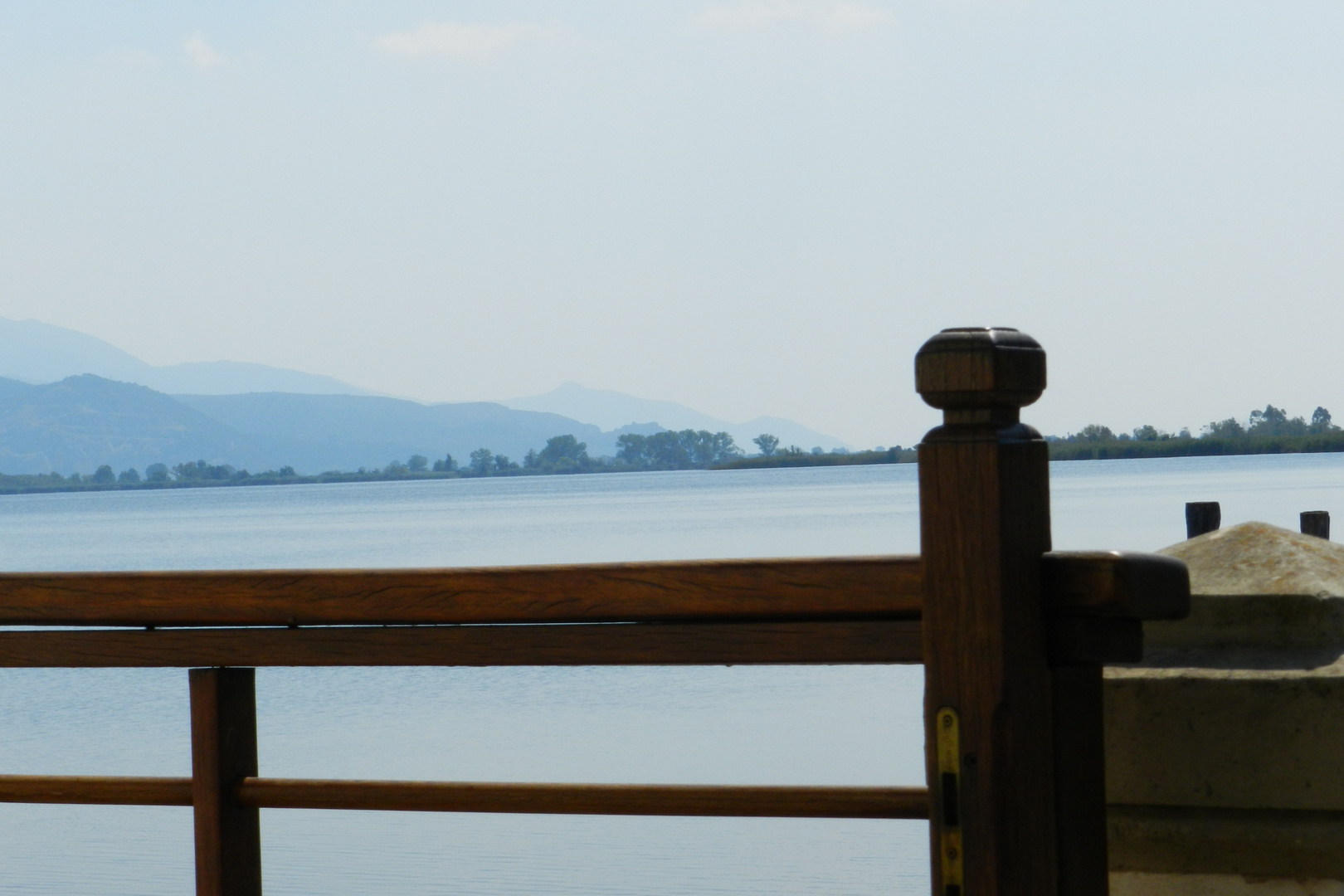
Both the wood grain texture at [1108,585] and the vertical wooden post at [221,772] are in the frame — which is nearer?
the wood grain texture at [1108,585]

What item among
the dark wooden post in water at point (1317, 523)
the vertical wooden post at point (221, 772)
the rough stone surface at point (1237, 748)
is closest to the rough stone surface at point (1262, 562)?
the rough stone surface at point (1237, 748)

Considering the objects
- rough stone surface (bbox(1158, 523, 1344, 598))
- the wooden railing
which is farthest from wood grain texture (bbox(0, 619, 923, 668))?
rough stone surface (bbox(1158, 523, 1344, 598))

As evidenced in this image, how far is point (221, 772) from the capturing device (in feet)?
5.59

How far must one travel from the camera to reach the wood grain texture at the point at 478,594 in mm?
1445

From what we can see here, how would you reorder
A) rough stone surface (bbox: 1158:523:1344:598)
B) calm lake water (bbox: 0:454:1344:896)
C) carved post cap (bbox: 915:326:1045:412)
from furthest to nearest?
calm lake water (bbox: 0:454:1344:896) → rough stone surface (bbox: 1158:523:1344:598) → carved post cap (bbox: 915:326:1045:412)

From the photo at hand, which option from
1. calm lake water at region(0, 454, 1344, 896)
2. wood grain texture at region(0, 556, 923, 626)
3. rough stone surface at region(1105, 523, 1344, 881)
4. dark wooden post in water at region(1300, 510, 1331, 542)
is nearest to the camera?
wood grain texture at region(0, 556, 923, 626)

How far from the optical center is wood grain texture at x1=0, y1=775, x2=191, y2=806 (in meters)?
1.73

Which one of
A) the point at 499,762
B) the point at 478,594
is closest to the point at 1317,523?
the point at 499,762

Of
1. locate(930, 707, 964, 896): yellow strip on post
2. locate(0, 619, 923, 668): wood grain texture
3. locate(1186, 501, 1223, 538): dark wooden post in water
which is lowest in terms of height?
locate(1186, 501, 1223, 538): dark wooden post in water

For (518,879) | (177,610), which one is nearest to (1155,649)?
(177,610)

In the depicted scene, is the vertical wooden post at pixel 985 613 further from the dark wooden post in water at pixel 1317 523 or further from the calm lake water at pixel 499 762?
the dark wooden post in water at pixel 1317 523

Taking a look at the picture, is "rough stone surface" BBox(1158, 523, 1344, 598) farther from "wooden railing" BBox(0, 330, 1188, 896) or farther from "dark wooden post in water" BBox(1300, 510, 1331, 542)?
"dark wooden post in water" BBox(1300, 510, 1331, 542)

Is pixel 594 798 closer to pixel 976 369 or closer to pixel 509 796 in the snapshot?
pixel 509 796

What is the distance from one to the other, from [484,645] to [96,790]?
1.93 feet
